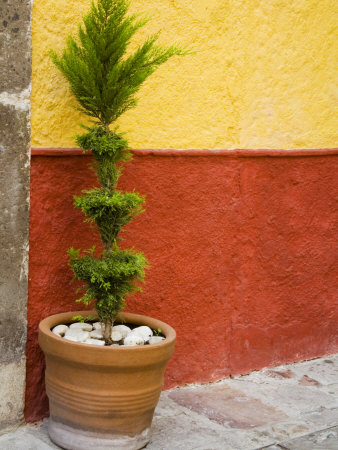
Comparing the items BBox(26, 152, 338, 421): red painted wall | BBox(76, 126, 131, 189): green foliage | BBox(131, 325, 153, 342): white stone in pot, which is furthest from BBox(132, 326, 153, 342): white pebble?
BBox(76, 126, 131, 189): green foliage

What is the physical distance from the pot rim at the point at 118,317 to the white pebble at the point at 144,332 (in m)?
0.08

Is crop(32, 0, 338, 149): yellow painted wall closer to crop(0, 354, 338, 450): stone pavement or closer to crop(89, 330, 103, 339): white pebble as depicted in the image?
crop(89, 330, 103, 339): white pebble

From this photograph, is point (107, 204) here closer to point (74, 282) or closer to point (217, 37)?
point (74, 282)

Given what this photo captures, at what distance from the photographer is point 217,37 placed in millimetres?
4203

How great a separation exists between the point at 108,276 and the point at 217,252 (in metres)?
1.15

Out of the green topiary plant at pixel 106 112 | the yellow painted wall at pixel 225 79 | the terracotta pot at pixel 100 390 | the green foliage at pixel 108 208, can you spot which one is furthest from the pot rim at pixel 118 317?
the yellow painted wall at pixel 225 79

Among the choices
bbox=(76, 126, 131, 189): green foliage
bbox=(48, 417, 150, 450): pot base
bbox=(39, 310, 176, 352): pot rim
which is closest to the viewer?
bbox=(39, 310, 176, 352): pot rim

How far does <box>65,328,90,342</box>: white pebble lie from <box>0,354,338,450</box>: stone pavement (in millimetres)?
526

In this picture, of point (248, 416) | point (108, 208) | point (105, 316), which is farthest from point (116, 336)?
point (248, 416)

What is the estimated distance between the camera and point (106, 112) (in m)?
3.37

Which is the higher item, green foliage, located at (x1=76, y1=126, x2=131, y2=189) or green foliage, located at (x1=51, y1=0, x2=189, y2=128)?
green foliage, located at (x1=51, y1=0, x2=189, y2=128)

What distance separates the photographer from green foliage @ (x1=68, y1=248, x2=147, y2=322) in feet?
10.8

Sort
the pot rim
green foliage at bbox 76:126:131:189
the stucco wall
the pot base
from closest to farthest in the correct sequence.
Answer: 1. the pot rim
2. the pot base
3. green foliage at bbox 76:126:131:189
4. the stucco wall

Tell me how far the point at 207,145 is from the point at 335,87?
4.03 ft
